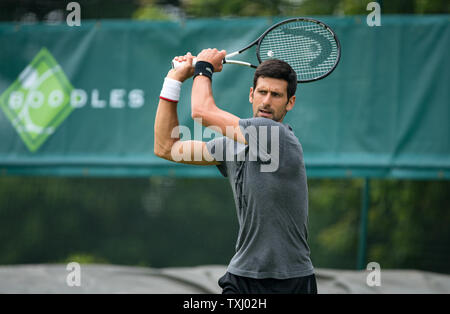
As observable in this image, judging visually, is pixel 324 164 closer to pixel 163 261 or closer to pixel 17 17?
pixel 163 261

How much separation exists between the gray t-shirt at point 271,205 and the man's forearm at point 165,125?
1.05 ft

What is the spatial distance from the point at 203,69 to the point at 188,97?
8.37 ft

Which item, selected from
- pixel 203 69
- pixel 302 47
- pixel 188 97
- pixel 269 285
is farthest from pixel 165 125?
pixel 188 97

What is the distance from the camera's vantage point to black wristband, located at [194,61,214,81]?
2.28m

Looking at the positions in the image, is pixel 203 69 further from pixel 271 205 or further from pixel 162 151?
pixel 271 205

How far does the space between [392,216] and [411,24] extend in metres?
2.12

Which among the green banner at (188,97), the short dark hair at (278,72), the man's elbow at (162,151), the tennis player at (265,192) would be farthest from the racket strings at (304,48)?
the green banner at (188,97)

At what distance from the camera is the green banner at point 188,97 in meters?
4.59

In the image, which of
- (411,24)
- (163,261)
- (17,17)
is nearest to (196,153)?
(411,24)

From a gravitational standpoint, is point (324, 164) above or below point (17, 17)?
below

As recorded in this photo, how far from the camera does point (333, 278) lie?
13.7ft

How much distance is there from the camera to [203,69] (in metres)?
2.29

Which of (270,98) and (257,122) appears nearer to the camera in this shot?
(257,122)

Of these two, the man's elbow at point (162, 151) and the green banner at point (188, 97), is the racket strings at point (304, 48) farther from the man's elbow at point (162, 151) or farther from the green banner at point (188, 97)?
the green banner at point (188, 97)
